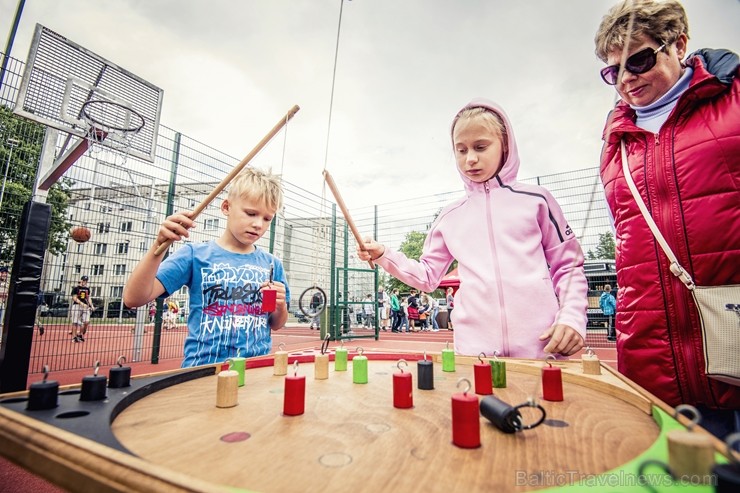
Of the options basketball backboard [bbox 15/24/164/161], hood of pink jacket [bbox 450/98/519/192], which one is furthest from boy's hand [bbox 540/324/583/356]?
basketball backboard [bbox 15/24/164/161]

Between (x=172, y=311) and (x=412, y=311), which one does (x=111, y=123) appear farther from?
(x=412, y=311)

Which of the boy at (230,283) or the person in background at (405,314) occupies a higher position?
the boy at (230,283)

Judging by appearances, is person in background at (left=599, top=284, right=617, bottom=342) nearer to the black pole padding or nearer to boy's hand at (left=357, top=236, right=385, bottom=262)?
boy's hand at (left=357, top=236, right=385, bottom=262)

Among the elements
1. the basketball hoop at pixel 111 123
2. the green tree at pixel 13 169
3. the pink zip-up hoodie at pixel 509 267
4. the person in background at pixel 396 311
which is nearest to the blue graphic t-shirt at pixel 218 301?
the pink zip-up hoodie at pixel 509 267

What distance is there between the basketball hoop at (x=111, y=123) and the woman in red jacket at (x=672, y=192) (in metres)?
5.27

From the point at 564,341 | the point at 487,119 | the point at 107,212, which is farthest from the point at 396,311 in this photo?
the point at 564,341

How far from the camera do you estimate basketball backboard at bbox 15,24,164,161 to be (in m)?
3.98

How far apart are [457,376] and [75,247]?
5696 mm

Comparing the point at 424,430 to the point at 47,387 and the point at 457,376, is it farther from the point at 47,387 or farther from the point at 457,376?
the point at 47,387

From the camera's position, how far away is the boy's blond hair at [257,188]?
2008mm

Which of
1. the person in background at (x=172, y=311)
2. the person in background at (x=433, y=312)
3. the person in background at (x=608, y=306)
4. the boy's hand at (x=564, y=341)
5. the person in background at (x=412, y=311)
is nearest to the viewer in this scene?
the boy's hand at (x=564, y=341)

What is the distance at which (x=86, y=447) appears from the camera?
51 cm

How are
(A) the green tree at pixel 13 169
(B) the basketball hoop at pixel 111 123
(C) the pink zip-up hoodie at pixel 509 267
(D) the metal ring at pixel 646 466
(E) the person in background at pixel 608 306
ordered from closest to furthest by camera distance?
1. (D) the metal ring at pixel 646 466
2. (C) the pink zip-up hoodie at pixel 509 267
3. (A) the green tree at pixel 13 169
4. (B) the basketball hoop at pixel 111 123
5. (E) the person in background at pixel 608 306

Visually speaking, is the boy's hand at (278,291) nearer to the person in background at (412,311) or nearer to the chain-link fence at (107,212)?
the chain-link fence at (107,212)
